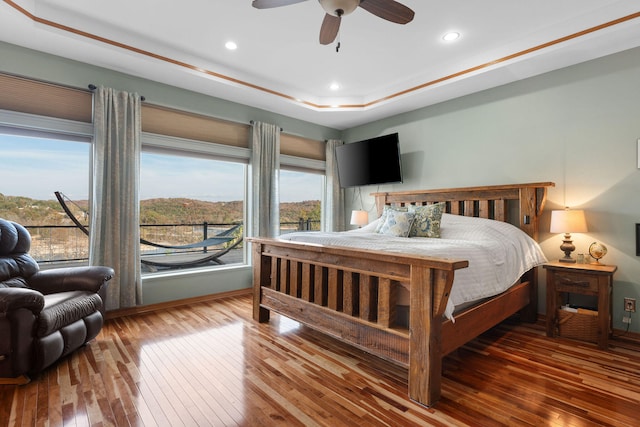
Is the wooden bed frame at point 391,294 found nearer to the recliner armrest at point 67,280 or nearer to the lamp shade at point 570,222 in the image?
the lamp shade at point 570,222

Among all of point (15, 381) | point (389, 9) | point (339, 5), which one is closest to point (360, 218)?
point (389, 9)

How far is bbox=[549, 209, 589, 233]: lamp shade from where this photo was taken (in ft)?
9.14

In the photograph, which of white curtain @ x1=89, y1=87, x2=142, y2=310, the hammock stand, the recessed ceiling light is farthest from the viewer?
→ the hammock stand

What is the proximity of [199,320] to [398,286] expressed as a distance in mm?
2199

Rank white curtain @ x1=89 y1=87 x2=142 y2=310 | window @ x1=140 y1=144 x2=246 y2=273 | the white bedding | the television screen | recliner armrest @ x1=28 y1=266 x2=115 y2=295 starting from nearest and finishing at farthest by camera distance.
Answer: the white bedding < recliner armrest @ x1=28 y1=266 x2=115 y2=295 < white curtain @ x1=89 y1=87 x2=142 y2=310 < window @ x1=140 y1=144 x2=246 y2=273 < the television screen

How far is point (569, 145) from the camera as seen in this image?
314 cm

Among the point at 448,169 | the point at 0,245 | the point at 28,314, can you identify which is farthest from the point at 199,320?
the point at 448,169

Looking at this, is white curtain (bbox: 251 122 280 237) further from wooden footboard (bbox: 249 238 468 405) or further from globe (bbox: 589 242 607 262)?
globe (bbox: 589 242 607 262)

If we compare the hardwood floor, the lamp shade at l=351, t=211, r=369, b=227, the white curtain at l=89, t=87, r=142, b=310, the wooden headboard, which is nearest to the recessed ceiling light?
the wooden headboard

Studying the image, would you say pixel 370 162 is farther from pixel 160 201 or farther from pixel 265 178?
pixel 160 201

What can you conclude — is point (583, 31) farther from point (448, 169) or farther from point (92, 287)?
point (92, 287)

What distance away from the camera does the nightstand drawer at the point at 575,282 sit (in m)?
2.61

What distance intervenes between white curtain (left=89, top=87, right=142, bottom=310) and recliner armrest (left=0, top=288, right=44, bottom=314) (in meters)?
1.22

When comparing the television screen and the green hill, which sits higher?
the television screen
